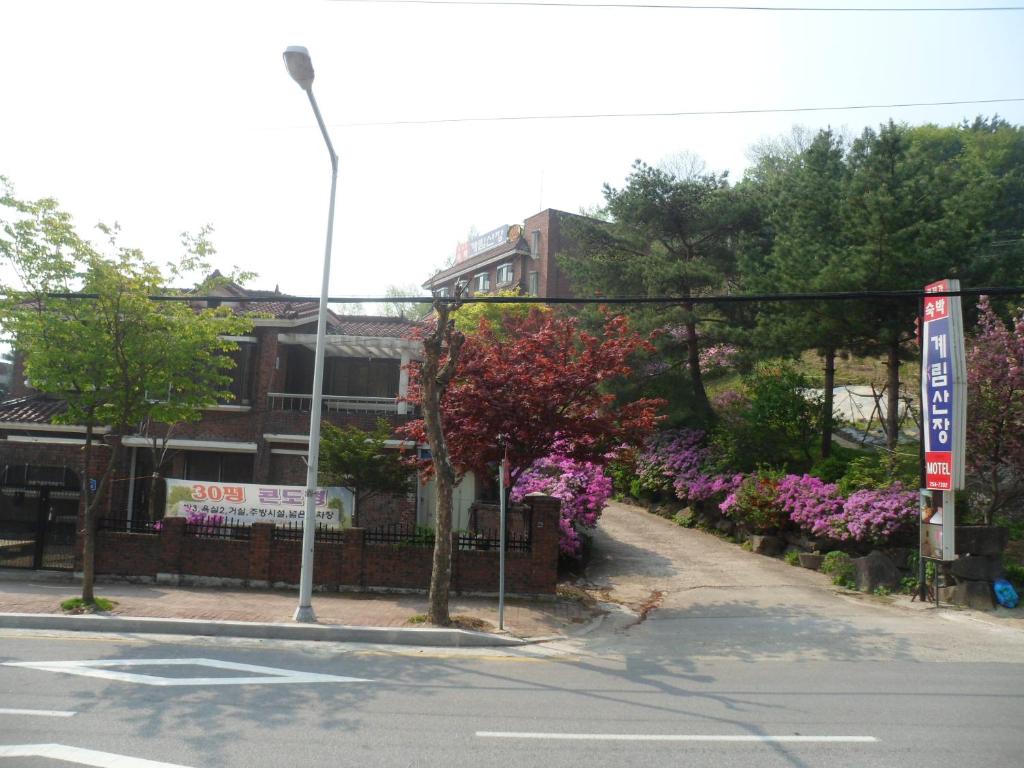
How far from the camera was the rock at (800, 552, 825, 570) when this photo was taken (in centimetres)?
1712

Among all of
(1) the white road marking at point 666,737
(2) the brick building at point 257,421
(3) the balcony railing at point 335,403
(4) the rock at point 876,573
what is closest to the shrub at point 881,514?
(4) the rock at point 876,573

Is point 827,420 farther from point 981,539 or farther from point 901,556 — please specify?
point 981,539

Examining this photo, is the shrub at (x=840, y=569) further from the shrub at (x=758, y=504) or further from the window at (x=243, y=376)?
the window at (x=243, y=376)

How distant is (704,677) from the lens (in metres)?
9.24

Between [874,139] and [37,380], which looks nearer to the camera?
[37,380]

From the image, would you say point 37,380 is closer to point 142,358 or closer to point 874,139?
point 142,358

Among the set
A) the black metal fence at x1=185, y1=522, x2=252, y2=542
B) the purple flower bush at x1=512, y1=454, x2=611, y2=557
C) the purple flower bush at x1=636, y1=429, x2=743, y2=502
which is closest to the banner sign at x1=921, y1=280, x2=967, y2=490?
the purple flower bush at x1=512, y1=454, x2=611, y2=557

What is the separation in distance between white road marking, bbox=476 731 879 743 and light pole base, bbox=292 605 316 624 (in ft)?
17.7

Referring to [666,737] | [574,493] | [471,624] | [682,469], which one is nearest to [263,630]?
[471,624]

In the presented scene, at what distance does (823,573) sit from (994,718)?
961cm

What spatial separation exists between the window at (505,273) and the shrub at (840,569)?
104 feet

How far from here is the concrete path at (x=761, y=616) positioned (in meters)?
11.0

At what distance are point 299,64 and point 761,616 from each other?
11.1 m

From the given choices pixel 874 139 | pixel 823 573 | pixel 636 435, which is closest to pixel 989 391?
pixel 823 573
